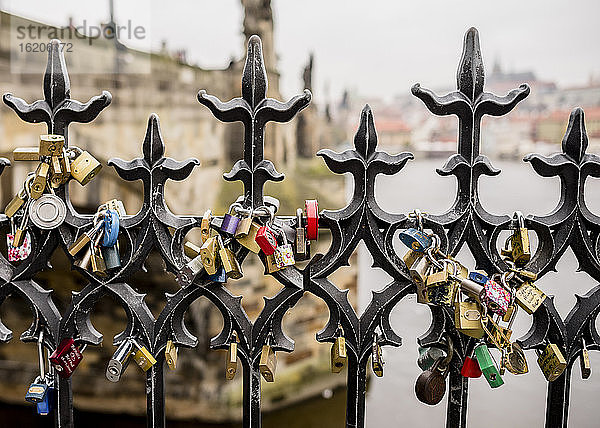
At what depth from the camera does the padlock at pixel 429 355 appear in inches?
48.9

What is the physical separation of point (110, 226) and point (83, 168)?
0.42ft

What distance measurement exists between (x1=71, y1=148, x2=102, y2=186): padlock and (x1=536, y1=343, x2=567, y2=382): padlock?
3.19 feet

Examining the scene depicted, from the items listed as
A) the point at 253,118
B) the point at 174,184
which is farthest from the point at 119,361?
the point at 174,184

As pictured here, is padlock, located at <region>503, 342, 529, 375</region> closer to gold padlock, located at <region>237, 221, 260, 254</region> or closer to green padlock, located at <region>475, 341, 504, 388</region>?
green padlock, located at <region>475, 341, 504, 388</region>

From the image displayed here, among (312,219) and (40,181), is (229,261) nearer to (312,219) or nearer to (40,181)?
(312,219)

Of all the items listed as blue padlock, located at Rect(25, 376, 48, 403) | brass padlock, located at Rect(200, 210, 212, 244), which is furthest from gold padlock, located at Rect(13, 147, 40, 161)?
blue padlock, located at Rect(25, 376, 48, 403)

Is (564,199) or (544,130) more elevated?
(544,130)

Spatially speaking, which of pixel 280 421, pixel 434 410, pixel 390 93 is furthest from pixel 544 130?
pixel 280 421

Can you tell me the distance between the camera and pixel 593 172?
3.87 ft

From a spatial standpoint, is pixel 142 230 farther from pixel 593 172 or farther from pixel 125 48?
pixel 125 48

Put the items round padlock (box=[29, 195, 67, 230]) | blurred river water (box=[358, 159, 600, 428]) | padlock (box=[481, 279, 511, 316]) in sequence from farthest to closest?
1. blurred river water (box=[358, 159, 600, 428])
2. round padlock (box=[29, 195, 67, 230])
3. padlock (box=[481, 279, 511, 316])

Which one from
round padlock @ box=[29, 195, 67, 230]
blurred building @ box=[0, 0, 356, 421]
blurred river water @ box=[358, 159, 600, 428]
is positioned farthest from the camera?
blurred river water @ box=[358, 159, 600, 428]

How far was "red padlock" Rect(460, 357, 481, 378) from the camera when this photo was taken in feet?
3.96

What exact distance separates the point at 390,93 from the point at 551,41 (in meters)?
1.93
